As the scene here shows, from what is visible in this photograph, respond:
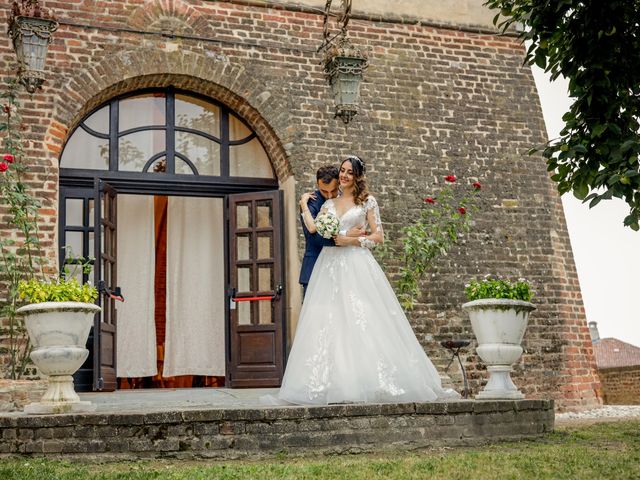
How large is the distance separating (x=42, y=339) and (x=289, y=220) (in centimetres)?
473

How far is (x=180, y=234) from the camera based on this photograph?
11.6 metres

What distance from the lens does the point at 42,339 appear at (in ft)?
21.1

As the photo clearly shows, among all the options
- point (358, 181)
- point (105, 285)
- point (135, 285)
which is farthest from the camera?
point (135, 285)

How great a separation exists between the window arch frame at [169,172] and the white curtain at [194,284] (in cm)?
82

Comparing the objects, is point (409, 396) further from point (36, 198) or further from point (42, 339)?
point (36, 198)

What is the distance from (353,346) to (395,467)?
5.09ft

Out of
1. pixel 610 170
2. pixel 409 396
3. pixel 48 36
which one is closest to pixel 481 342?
pixel 409 396

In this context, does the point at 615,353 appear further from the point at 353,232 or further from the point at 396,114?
the point at 353,232

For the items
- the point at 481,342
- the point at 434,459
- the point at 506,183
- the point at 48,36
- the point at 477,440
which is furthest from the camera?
the point at 506,183

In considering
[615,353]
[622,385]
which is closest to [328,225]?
[622,385]

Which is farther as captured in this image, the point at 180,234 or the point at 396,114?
the point at 180,234

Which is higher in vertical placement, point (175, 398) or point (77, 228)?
point (77, 228)

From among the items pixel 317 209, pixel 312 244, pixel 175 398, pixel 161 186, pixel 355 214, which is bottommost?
pixel 175 398

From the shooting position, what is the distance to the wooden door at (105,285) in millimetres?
9469
